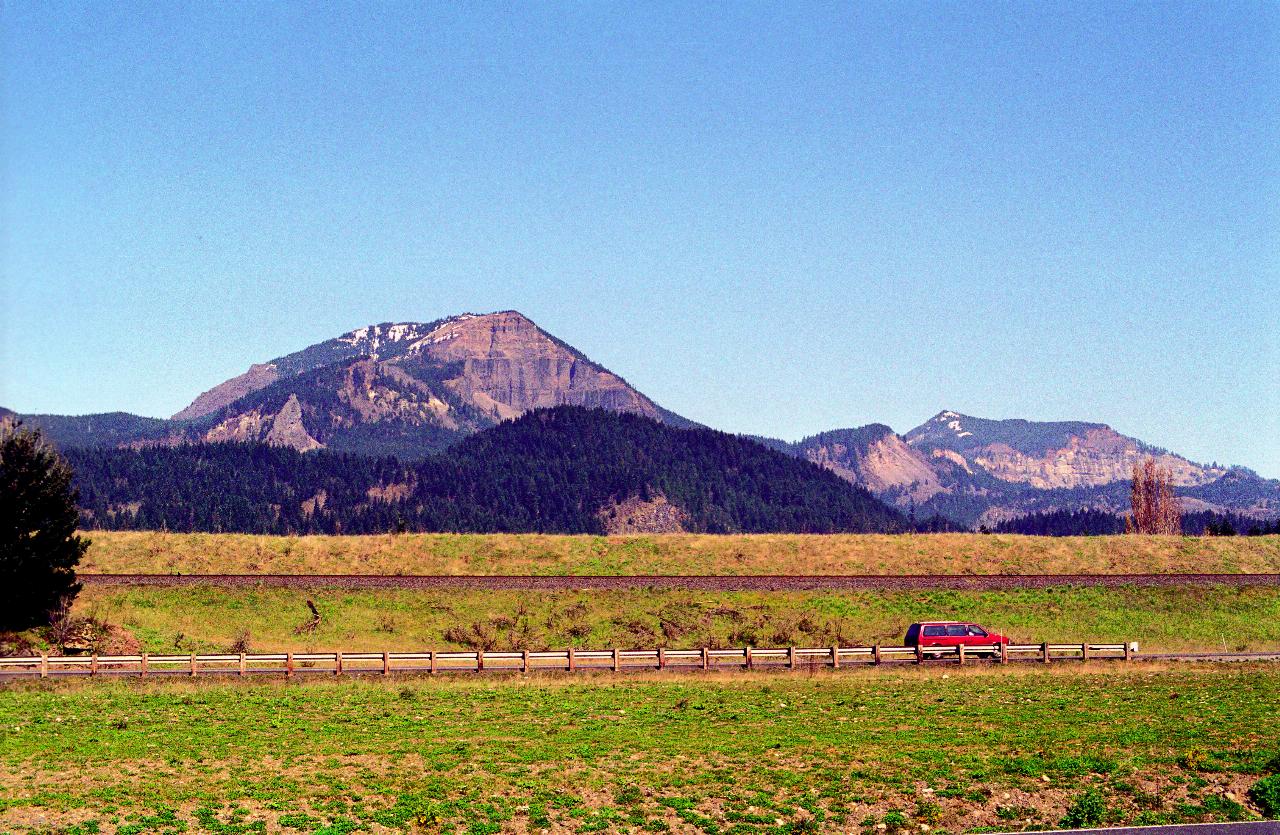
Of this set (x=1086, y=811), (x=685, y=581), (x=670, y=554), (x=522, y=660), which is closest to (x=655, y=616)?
(x=685, y=581)

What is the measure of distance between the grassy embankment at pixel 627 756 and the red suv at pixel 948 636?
389 inches

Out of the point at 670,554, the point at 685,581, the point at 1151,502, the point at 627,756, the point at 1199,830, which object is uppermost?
the point at 1151,502

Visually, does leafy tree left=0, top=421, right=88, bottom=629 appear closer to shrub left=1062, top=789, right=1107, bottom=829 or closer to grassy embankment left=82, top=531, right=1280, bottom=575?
grassy embankment left=82, top=531, right=1280, bottom=575

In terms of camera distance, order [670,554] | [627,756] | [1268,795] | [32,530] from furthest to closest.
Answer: [670,554], [32,530], [627,756], [1268,795]

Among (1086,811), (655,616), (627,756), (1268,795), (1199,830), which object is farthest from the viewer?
(655,616)

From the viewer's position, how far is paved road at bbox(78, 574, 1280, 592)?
7562 cm

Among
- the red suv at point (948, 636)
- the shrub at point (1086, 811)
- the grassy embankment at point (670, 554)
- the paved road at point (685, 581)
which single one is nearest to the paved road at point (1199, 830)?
the shrub at point (1086, 811)

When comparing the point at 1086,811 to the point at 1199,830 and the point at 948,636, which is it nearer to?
the point at 1199,830

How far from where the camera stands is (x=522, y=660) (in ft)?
165

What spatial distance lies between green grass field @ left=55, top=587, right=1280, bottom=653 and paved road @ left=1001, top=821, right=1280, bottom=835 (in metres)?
40.2

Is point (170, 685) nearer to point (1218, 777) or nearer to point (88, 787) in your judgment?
point (88, 787)

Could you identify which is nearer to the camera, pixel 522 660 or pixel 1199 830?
pixel 1199 830

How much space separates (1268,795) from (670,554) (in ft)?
206

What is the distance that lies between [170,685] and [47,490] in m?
21.9
